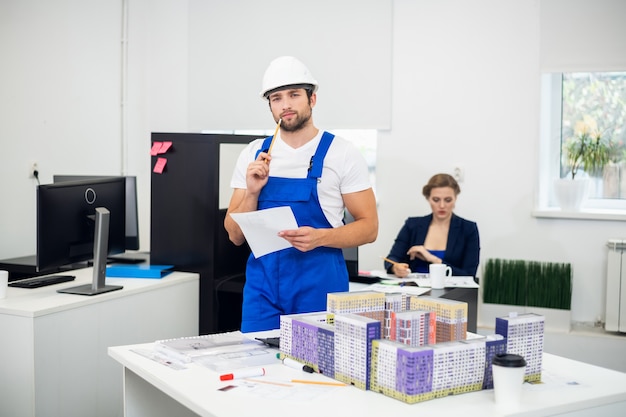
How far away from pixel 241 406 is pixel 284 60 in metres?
1.36

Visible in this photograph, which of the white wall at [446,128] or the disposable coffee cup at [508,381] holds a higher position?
the white wall at [446,128]

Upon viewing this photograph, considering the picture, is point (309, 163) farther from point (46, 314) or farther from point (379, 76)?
point (379, 76)

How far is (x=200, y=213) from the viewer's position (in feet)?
12.3

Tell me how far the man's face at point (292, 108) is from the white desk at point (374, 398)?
0.97m

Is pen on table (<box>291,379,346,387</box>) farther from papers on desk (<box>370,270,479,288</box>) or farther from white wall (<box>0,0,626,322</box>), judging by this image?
white wall (<box>0,0,626,322</box>)

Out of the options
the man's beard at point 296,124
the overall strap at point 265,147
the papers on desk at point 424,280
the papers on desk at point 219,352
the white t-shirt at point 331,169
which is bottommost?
the papers on desk at point 424,280

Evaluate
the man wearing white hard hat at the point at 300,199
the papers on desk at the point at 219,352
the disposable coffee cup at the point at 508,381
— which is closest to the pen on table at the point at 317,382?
the papers on desk at the point at 219,352

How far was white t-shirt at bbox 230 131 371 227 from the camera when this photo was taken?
263 centimetres

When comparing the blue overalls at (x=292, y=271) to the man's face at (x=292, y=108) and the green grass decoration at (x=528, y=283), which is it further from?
the green grass decoration at (x=528, y=283)

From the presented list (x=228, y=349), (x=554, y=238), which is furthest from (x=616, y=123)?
(x=228, y=349)

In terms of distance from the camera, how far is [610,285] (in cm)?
446

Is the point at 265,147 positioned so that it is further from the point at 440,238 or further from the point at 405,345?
the point at 440,238

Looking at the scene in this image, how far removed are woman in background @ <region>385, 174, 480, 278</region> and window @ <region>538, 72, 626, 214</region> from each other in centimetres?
79

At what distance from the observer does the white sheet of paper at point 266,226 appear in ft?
8.13
